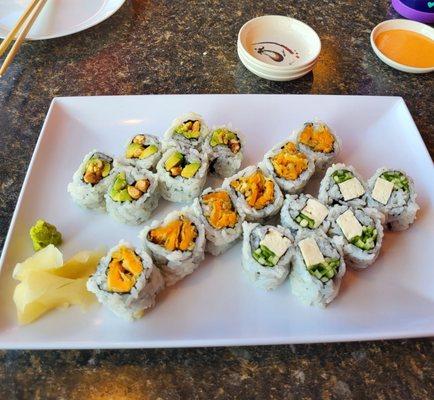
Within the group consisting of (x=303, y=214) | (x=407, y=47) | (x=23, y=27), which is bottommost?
(x=407, y=47)

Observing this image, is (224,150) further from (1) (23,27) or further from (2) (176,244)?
(1) (23,27)

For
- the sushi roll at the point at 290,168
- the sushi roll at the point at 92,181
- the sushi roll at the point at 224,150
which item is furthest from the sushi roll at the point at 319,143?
the sushi roll at the point at 92,181

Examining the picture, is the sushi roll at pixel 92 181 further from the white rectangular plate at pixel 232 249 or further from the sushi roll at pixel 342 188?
the sushi roll at pixel 342 188

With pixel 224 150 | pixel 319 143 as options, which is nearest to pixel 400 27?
pixel 319 143

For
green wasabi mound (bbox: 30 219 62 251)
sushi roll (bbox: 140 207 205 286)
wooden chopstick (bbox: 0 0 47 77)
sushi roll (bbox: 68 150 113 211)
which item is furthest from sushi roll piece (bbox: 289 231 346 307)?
wooden chopstick (bbox: 0 0 47 77)

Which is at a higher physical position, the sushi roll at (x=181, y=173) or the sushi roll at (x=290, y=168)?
the sushi roll at (x=181, y=173)

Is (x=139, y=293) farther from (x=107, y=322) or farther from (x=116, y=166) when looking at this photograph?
(x=116, y=166)

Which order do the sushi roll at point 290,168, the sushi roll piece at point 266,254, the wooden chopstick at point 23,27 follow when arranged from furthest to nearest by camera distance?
the wooden chopstick at point 23,27 < the sushi roll at point 290,168 < the sushi roll piece at point 266,254
